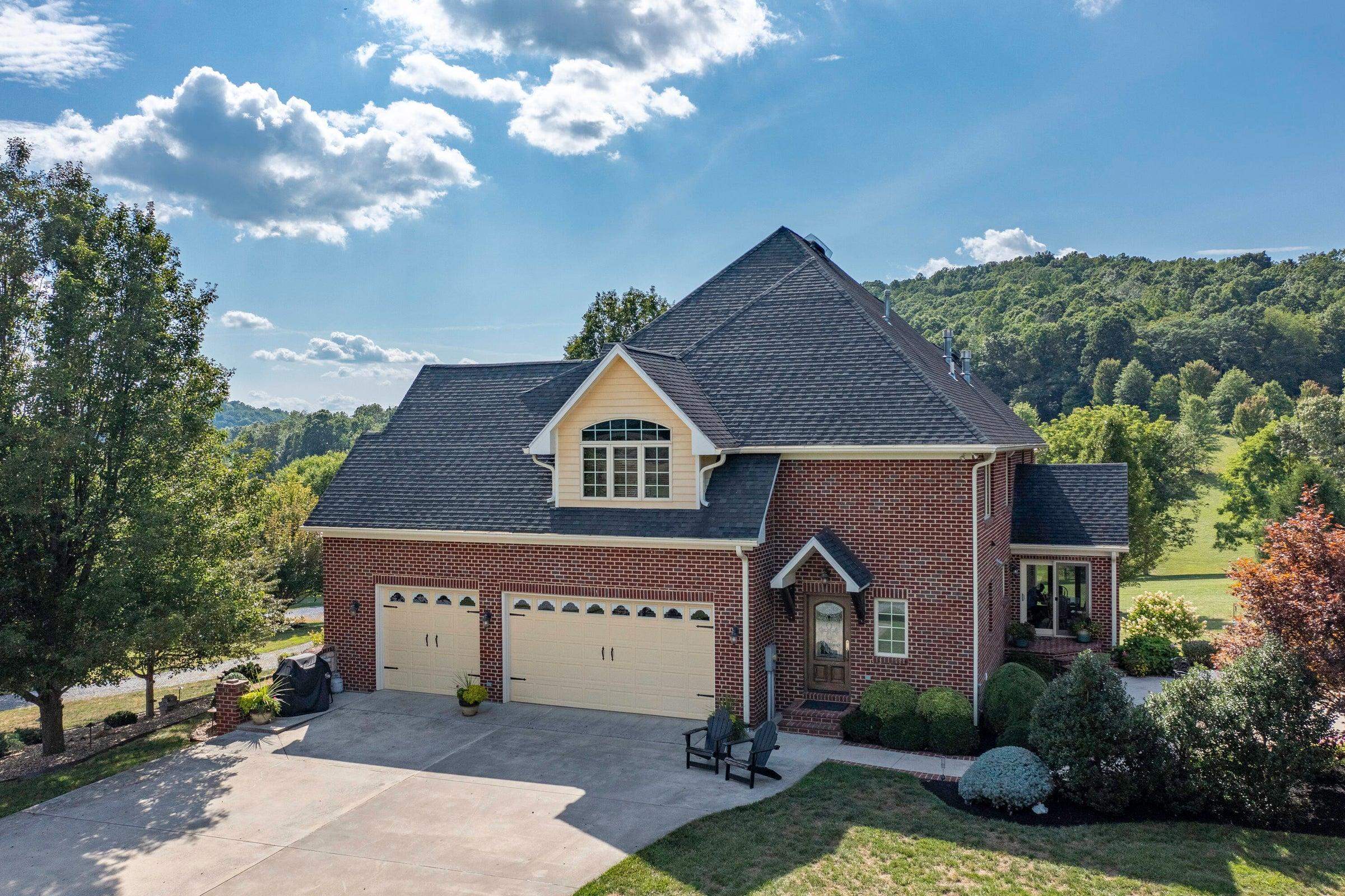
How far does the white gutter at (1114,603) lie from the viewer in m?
21.5

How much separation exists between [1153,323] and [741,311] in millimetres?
102466

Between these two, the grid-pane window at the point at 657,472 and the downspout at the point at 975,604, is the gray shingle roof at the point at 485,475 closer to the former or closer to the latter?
the grid-pane window at the point at 657,472

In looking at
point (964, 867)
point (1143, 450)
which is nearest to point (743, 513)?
point (964, 867)

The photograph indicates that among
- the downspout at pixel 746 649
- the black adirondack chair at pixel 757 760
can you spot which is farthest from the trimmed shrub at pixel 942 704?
the black adirondack chair at pixel 757 760

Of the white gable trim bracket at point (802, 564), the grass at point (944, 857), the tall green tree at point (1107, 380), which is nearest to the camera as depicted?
the grass at point (944, 857)

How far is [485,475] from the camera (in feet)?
63.9

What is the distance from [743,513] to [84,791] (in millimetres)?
12018

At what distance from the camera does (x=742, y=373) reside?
756 inches

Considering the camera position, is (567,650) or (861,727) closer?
(861,727)

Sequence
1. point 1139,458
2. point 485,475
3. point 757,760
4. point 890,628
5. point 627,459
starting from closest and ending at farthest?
point 757,760 → point 890,628 → point 627,459 → point 485,475 → point 1139,458

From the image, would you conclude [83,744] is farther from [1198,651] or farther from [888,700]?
[1198,651]

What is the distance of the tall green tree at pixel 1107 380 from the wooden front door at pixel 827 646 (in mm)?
90184

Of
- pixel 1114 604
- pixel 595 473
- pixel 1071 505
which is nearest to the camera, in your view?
pixel 595 473

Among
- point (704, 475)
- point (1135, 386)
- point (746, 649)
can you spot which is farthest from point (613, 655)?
point (1135, 386)
